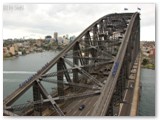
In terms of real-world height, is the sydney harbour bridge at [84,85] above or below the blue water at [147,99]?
above

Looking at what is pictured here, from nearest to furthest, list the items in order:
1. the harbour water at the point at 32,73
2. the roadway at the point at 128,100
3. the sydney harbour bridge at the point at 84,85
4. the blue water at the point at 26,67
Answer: the sydney harbour bridge at the point at 84,85 < the roadway at the point at 128,100 < the harbour water at the point at 32,73 < the blue water at the point at 26,67

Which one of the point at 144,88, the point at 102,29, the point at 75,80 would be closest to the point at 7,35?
the point at 75,80

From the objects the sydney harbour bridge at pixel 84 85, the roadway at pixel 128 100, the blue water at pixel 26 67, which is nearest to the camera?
the sydney harbour bridge at pixel 84 85

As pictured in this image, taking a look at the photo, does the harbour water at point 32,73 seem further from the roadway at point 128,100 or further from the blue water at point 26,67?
the roadway at point 128,100

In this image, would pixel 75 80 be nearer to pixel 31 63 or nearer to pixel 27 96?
pixel 27 96

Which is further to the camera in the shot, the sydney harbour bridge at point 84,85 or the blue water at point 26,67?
the blue water at point 26,67

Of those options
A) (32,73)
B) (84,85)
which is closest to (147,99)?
(32,73)

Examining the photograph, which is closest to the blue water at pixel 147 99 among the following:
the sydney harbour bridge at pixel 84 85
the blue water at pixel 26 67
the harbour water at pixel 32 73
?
the harbour water at pixel 32 73

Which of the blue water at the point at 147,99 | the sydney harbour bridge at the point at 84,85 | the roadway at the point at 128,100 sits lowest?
the blue water at the point at 147,99
